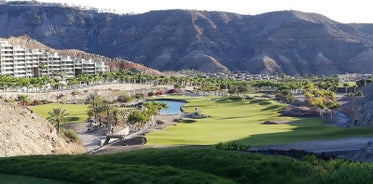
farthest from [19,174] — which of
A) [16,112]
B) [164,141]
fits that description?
[164,141]

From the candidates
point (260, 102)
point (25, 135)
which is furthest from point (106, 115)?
point (260, 102)

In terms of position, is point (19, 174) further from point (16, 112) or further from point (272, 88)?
Result: point (272, 88)

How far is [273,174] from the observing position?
20.9 metres

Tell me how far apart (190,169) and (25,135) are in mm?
22834

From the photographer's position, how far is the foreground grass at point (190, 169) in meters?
18.8

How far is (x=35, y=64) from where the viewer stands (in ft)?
561

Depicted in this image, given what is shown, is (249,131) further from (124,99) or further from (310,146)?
(124,99)

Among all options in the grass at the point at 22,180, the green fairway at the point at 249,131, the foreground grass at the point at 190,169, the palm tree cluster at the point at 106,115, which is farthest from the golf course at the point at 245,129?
the grass at the point at 22,180

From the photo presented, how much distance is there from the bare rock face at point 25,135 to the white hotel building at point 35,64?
122 metres

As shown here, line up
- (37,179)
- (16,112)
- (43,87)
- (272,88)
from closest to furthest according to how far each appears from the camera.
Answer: (37,179)
(16,112)
(43,87)
(272,88)

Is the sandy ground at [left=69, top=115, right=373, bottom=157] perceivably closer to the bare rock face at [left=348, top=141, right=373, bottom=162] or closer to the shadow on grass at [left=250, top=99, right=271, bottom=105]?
the bare rock face at [left=348, top=141, right=373, bottom=162]

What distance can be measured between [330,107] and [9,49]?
383 ft

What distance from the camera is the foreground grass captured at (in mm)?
18750

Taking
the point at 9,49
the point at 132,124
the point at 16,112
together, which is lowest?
the point at 132,124
